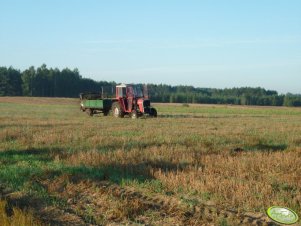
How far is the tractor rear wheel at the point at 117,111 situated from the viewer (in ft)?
87.6

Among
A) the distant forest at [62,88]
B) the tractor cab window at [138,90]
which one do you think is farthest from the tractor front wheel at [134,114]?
the distant forest at [62,88]

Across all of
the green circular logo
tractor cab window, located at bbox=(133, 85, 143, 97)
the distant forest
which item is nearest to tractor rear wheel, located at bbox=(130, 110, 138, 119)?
tractor cab window, located at bbox=(133, 85, 143, 97)

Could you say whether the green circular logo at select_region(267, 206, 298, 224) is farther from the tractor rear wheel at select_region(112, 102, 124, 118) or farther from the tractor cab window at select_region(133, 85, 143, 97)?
the tractor rear wheel at select_region(112, 102, 124, 118)

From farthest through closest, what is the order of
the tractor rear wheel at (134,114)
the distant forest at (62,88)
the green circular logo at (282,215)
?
the distant forest at (62,88) → the tractor rear wheel at (134,114) → the green circular logo at (282,215)

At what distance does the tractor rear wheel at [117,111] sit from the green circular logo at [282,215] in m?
21.3

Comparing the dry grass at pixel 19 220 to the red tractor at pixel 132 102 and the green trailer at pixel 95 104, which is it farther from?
the green trailer at pixel 95 104

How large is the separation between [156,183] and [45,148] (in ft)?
17.7

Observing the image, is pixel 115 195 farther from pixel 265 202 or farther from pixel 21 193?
pixel 265 202

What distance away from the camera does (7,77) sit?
94250 mm

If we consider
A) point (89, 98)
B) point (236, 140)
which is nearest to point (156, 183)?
point (236, 140)

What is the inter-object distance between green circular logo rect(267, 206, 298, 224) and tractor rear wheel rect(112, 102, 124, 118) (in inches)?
838

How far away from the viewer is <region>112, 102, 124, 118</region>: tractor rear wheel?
26688 millimetres

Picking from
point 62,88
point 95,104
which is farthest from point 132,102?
point 62,88

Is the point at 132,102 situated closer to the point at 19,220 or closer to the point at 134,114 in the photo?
the point at 134,114
